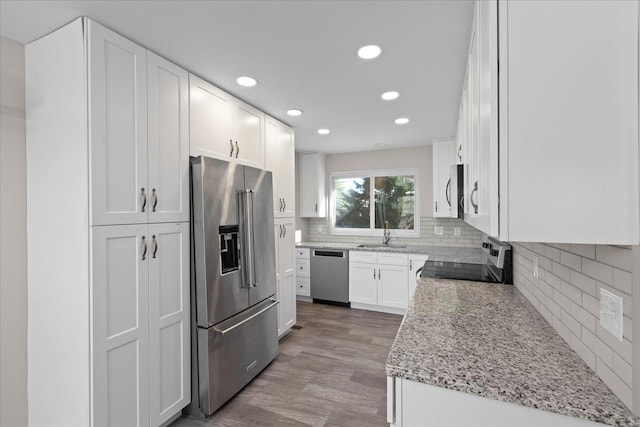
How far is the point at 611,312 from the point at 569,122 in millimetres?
533

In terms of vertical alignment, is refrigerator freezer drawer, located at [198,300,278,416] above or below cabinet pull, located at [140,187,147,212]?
below

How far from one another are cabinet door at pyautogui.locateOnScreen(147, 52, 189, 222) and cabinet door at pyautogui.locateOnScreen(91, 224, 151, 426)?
225 millimetres

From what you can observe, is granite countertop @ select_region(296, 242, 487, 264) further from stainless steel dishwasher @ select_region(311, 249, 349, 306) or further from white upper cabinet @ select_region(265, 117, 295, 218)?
white upper cabinet @ select_region(265, 117, 295, 218)

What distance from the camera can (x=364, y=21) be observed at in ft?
5.15

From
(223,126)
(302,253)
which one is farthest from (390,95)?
(302,253)

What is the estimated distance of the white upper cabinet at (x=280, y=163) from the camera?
10.2 feet

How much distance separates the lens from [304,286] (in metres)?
4.75

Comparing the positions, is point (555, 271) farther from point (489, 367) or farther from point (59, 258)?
point (59, 258)

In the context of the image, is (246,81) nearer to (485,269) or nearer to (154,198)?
(154,198)

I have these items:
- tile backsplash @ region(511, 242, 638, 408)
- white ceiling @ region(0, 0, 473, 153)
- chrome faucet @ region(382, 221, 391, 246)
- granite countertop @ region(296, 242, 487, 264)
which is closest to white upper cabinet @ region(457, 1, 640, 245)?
tile backsplash @ region(511, 242, 638, 408)

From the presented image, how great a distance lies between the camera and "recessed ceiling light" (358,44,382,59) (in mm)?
1819

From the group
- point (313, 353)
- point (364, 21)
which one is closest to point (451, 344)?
point (364, 21)

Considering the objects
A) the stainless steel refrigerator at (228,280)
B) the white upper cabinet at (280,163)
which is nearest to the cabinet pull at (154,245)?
the stainless steel refrigerator at (228,280)

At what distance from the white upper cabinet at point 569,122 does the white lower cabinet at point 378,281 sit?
3.41 metres
